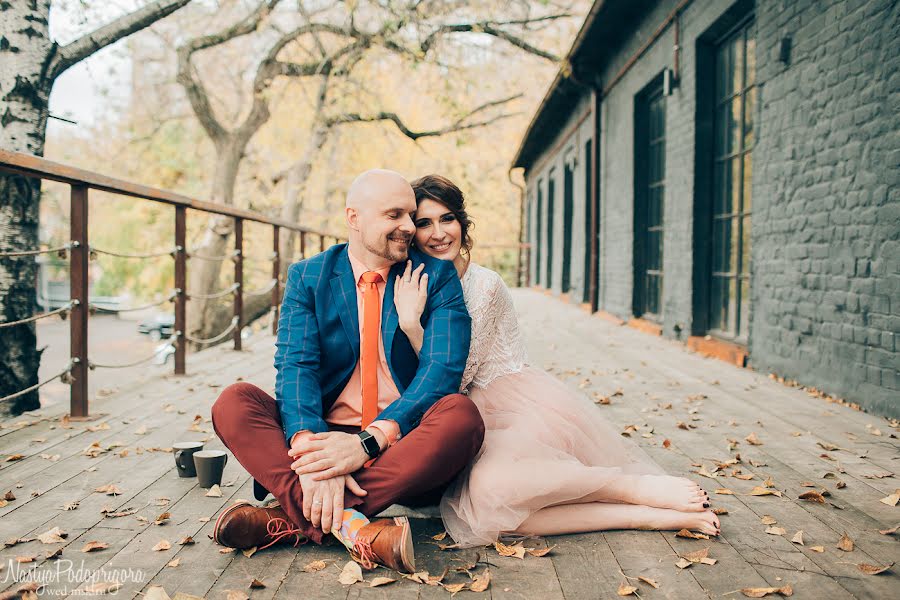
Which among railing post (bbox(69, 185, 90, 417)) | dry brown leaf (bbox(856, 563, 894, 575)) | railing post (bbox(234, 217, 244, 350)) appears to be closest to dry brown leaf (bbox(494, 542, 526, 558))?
dry brown leaf (bbox(856, 563, 894, 575))

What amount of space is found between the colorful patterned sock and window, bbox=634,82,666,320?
7257 millimetres

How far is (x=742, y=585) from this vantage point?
1.92 metres

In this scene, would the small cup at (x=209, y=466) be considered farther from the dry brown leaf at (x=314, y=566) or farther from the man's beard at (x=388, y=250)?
the man's beard at (x=388, y=250)

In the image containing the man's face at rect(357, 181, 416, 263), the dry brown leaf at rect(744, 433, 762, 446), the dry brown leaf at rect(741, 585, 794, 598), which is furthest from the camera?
the dry brown leaf at rect(744, 433, 762, 446)

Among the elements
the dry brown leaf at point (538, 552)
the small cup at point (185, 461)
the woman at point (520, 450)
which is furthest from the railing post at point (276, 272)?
the dry brown leaf at point (538, 552)

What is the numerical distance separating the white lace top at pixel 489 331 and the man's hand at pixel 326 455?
2.38 feet

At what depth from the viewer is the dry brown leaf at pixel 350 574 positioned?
6.45 feet

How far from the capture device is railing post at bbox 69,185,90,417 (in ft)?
12.4

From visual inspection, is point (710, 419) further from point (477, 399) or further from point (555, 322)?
point (555, 322)

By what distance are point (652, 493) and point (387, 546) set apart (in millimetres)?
914

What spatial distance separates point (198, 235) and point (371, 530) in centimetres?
1837

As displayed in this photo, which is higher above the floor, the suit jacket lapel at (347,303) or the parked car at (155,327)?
the suit jacket lapel at (347,303)

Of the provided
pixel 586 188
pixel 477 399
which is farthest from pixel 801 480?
pixel 586 188

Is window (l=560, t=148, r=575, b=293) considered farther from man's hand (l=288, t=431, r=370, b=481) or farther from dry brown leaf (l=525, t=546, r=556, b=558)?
man's hand (l=288, t=431, r=370, b=481)
